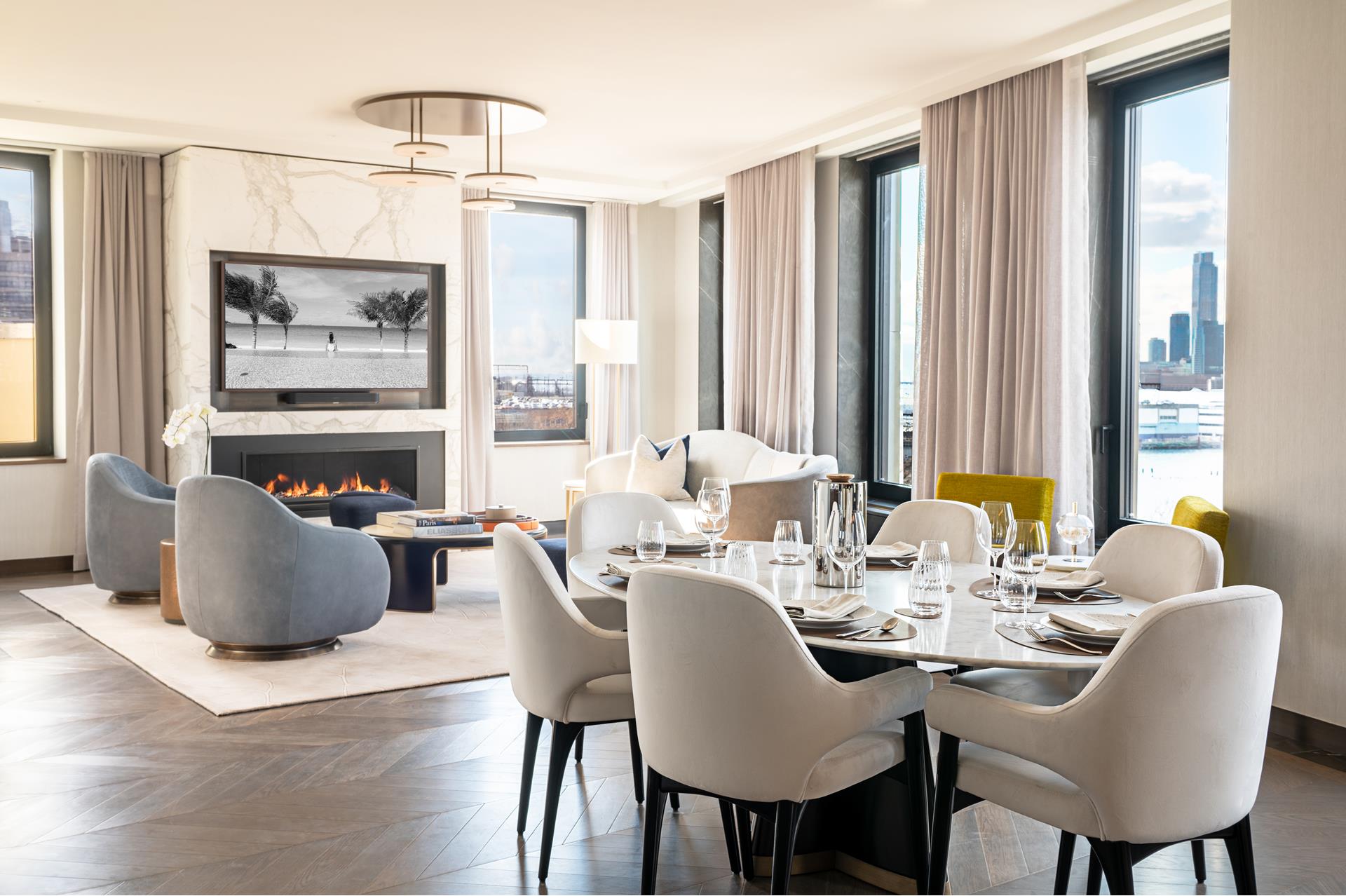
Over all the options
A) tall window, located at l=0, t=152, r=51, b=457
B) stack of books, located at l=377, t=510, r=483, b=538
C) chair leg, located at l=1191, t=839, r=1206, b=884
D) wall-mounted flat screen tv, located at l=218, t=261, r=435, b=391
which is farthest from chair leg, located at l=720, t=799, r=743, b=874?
tall window, located at l=0, t=152, r=51, b=457

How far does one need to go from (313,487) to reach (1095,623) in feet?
20.3

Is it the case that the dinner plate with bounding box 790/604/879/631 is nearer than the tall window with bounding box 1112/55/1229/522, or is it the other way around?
the dinner plate with bounding box 790/604/879/631

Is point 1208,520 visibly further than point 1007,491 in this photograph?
No

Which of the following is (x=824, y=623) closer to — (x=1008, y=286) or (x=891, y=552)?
(x=891, y=552)

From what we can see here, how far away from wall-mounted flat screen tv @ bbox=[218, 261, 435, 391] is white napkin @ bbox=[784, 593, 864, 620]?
5.66 m

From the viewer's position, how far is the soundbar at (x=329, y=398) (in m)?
7.34

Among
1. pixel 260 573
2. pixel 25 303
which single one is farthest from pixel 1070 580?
pixel 25 303

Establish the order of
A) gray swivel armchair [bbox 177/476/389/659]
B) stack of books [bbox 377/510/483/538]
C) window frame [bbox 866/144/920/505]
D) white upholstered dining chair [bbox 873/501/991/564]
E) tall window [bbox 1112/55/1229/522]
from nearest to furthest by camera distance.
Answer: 1. white upholstered dining chair [bbox 873/501/991/564]
2. gray swivel armchair [bbox 177/476/389/659]
3. tall window [bbox 1112/55/1229/522]
4. stack of books [bbox 377/510/483/538]
5. window frame [bbox 866/144/920/505]

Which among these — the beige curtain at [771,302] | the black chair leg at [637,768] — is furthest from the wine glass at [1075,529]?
the beige curtain at [771,302]

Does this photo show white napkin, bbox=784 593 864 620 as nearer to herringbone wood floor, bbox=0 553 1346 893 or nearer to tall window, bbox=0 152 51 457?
herringbone wood floor, bbox=0 553 1346 893

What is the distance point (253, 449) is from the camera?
723 cm

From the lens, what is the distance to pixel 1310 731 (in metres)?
3.73

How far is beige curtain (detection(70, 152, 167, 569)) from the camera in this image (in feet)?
22.8

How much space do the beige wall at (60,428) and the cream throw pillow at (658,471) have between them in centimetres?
361
